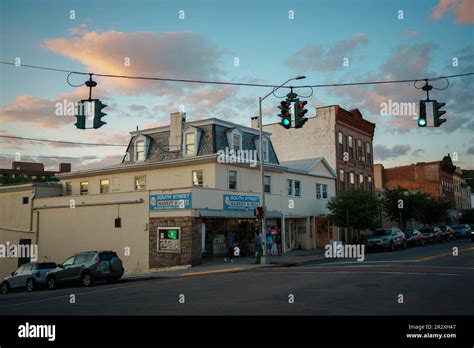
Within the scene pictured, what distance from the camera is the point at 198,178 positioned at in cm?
3141

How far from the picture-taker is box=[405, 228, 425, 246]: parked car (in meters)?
40.4

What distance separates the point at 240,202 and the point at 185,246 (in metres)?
5.68

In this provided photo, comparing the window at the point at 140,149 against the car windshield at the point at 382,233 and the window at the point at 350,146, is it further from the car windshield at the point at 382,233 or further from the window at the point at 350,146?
the window at the point at 350,146

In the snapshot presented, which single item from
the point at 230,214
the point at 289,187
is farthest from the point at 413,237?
the point at 230,214

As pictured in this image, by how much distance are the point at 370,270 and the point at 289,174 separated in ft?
59.9

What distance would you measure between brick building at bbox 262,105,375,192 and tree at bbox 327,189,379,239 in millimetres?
7216

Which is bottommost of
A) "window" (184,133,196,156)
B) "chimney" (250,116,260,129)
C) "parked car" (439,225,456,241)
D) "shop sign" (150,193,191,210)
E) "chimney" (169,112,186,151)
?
"parked car" (439,225,456,241)

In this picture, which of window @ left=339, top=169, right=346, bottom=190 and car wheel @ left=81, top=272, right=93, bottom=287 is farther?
window @ left=339, top=169, right=346, bottom=190

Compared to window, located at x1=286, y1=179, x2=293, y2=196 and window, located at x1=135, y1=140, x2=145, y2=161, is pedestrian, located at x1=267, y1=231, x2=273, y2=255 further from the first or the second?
window, located at x1=135, y1=140, x2=145, y2=161

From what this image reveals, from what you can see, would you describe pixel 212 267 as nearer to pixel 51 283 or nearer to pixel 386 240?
pixel 51 283

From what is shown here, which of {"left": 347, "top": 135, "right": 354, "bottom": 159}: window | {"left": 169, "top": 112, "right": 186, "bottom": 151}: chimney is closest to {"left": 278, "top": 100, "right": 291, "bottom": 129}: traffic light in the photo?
{"left": 169, "top": 112, "right": 186, "bottom": 151}: chimney

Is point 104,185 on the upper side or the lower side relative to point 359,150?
lower
